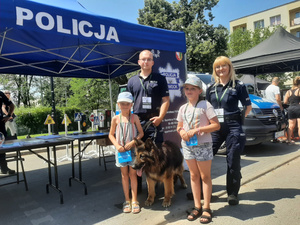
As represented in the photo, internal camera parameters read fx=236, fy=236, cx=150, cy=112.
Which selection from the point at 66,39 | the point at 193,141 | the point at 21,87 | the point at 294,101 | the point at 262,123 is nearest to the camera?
the point at 193,141

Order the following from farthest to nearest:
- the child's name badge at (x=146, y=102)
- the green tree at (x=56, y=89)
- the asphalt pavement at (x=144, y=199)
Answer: the green tree at (x=56, y=89)
the child's name badge at (x=146, y=102)
the asphalt pavement at (x=144, y=199)

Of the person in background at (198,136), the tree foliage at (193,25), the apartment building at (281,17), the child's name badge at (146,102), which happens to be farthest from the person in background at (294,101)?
the apartment building at (281,17)

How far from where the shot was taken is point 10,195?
4.22 m

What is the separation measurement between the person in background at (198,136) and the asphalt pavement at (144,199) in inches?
17.9

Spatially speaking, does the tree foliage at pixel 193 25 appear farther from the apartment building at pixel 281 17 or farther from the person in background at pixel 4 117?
the apartment building at pixel 281 17

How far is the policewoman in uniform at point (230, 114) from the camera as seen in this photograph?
3.17 meters

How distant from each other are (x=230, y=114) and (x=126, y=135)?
143 centimetres

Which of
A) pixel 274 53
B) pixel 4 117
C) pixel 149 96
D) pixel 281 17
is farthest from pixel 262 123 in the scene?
pixel 281 17

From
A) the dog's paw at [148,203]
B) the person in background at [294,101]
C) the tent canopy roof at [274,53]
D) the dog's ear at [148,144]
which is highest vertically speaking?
the tent canopy roof at [274,53]

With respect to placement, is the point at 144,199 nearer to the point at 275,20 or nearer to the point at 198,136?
the point at 198,136

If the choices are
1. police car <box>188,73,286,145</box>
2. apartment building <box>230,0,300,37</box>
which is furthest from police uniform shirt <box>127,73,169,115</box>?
apartment building <box>230,0,300,37</box>

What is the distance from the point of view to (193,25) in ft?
69.2

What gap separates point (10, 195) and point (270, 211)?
13.9ft

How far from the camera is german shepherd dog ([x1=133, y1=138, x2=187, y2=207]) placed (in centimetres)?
299
